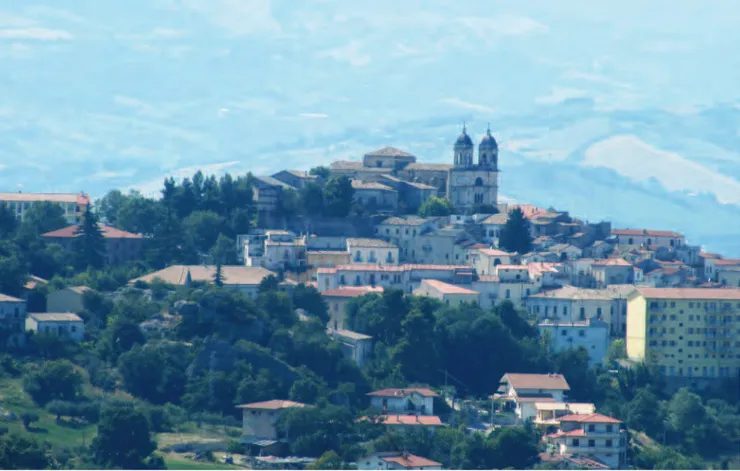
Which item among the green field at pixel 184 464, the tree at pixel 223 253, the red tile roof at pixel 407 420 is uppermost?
the tree at pixel 223 253

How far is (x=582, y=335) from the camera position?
289 feet

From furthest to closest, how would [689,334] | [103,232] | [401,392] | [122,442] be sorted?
[103,232], [689,334], [401,392], [122,442]

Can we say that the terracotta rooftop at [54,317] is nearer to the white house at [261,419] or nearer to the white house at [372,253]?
the white house at [261,419]

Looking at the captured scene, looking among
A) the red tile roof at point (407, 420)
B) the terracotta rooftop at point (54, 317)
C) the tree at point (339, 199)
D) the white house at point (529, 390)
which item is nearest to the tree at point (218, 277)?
the terracotta rooftop at point (54, 317)

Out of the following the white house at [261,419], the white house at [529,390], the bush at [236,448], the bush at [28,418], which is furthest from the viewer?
the white house at [529,390]

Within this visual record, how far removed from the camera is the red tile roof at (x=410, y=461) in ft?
223

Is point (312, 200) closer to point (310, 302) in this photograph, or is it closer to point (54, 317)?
point (310, 302)

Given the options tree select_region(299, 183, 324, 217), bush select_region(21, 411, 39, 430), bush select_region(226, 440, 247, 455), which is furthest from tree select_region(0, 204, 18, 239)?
bush select_region(226, 440, 247, 455)

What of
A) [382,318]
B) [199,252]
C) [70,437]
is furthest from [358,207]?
[70,437]

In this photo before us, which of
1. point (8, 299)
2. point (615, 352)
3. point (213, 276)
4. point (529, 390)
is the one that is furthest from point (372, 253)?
point (8, 299)

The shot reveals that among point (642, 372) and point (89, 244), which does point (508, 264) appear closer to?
point (642, 372)

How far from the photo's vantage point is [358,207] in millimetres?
98938

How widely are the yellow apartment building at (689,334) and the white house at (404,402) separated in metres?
13.6

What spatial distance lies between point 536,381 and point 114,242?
23298 millimetres
